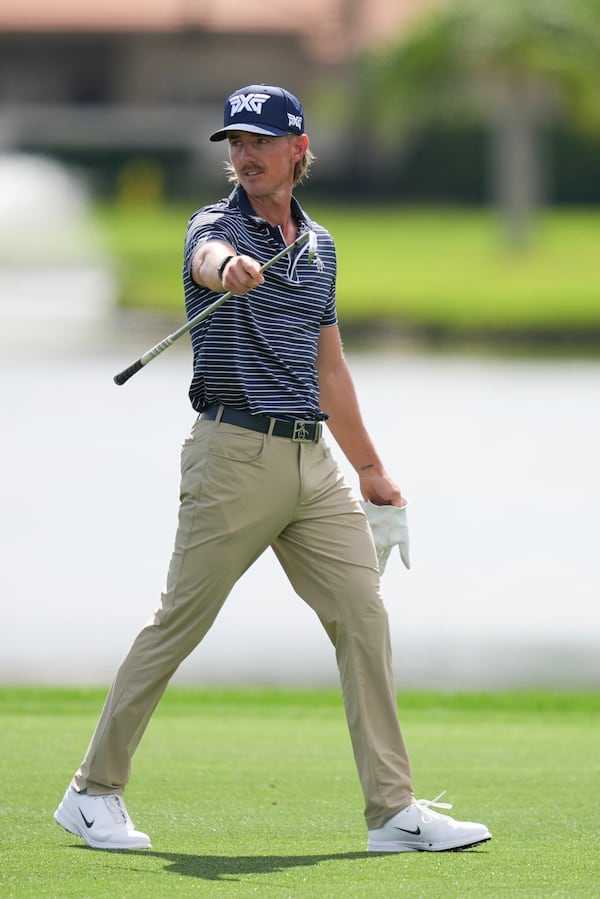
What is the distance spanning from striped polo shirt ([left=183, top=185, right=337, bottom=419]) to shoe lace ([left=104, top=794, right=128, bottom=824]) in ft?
2.97

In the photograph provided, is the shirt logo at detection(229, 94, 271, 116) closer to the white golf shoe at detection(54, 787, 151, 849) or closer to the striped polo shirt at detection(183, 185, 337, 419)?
the striped polo shirt at detection(183, 185, 337, 419)

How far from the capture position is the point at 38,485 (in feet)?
49.3

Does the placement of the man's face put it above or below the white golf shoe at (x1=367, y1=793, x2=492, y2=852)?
above

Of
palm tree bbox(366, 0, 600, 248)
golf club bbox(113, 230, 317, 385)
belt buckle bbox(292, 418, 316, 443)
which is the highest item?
palm tree bbox(366, 0, 600, 248)

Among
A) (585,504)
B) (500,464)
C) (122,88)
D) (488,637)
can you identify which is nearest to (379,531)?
(488,637)

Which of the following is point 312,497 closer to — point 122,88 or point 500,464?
point 500,464

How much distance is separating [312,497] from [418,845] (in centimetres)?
82

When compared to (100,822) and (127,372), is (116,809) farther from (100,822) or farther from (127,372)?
(127,372)

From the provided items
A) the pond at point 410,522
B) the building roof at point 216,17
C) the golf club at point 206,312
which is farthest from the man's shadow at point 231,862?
the building roof at point 216,17

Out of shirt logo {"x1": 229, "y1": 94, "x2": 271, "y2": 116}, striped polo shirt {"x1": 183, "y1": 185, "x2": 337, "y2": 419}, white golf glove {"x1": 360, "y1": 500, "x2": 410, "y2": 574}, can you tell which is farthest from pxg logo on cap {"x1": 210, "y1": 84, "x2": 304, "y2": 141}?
white golf glove {"x1": 360, "y1": 500, "x2": 410, "y2": 574}

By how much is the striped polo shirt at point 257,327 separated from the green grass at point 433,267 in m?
26.4

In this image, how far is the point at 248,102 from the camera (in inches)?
172

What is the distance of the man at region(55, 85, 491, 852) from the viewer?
433 cm

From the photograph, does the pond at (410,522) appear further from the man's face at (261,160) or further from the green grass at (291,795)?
the man's face at (261,160)
